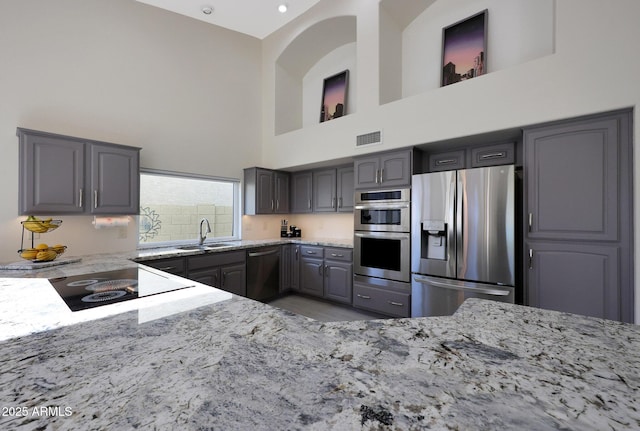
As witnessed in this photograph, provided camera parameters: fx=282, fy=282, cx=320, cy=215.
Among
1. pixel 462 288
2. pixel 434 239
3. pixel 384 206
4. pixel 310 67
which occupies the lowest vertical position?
pixel 462 288

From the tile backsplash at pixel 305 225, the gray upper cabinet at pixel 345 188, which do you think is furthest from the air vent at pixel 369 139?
the tile backsplash at pixel 305 225

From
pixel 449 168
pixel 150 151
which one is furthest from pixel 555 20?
pixel 150 151

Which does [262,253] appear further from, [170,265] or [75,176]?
[75,176]

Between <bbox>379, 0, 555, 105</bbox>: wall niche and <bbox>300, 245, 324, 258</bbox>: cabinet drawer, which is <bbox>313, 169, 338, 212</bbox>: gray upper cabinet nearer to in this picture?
<bbox>300, 245, 324, 258</bbox>: cabinet drawer

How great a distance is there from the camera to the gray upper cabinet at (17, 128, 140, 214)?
101 inches

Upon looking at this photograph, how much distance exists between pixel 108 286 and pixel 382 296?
277 cm

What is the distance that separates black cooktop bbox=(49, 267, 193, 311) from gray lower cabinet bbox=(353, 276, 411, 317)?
96.5 inches

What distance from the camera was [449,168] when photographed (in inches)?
134

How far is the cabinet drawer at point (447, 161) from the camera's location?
3.30 metres

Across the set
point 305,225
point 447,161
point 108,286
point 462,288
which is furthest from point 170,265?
point 447,161

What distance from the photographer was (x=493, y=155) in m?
3.09

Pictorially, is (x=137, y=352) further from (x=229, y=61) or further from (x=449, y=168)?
(x=229, y=61)

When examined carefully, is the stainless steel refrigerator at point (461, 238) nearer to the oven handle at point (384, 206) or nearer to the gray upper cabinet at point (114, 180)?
the oven handle at point (384, 206)

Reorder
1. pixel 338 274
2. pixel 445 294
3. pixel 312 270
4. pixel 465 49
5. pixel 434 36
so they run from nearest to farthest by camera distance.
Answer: pixel 445 294 < pixel 465 49 < pixel 434 36 < pixel 338 274 < pixel 312 270
